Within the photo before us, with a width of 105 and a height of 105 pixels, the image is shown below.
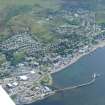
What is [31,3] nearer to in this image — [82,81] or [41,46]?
[41,46]

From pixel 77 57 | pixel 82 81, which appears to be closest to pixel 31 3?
pixel 77 57

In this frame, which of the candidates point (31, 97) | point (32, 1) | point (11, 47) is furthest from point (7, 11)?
point (31, 97)

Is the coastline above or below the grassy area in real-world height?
below

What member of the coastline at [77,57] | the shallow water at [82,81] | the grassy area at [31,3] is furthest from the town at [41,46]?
the grassy area at [31,3]

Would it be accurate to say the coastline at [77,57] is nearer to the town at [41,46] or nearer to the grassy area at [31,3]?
the town at [41,46]

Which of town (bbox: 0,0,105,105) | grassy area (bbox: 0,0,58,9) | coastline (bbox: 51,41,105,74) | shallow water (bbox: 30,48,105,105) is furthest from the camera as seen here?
grassy area (bbox: 0,0,58,9)

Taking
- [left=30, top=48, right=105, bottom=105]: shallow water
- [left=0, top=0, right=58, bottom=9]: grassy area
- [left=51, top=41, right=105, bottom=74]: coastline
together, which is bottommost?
[left=30, top=48, right=105, bottom=105]: shallow water

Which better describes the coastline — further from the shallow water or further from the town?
the shallow water

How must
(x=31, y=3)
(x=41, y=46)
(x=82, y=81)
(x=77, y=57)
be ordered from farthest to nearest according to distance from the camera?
1. (x=31, y=3)
2. (x=41, y=46)
3. (x=77, y=57)
4. (x=82, y=81)

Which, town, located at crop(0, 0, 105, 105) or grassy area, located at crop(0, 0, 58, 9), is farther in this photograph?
grassy area, located at crop(0, 0, 58, 9)

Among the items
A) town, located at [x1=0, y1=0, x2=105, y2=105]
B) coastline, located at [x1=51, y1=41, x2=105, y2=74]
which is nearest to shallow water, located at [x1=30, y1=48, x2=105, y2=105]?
coastline, located at [x1=51, y1=41, x2=105, y2=74]

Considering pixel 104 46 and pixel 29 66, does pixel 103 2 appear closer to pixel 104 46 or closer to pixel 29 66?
pixel 104 46
